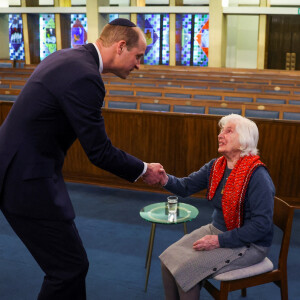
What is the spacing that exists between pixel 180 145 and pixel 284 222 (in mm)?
2121

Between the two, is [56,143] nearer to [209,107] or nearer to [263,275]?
[263,275]

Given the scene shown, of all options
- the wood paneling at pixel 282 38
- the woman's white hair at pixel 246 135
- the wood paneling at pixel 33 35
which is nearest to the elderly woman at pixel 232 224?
the woman's white hair at pixel 246 135

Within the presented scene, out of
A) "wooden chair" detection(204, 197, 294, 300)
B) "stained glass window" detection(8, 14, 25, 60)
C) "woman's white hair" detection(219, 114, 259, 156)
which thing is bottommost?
"wooden chair" detection(204, 197, 294, 300)

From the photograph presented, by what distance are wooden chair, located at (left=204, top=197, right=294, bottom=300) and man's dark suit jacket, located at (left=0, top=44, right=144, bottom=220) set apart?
81cm

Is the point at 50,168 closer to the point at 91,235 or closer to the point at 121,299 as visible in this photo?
the point at 121,299

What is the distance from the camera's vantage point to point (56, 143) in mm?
1703

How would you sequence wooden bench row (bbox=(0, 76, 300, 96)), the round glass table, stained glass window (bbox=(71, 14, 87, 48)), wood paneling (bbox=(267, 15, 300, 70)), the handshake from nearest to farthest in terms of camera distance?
1. the handshake
2. the round glass table
3. wooden bench row (bbox=(0, 76, 300, 96))
4. wood paneling (bbox=(267, 15, 300, 70))
5. stained glass window (bbox=(71, 14, 87, 48))

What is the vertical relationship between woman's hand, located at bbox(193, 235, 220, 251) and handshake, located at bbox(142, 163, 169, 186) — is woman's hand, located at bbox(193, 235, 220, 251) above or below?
below

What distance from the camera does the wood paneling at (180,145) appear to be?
387 centimetres

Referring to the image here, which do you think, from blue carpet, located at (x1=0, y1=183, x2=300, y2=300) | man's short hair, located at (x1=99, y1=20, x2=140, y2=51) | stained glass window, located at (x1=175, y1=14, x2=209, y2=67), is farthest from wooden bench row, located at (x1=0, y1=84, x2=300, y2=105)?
stained glass window, located at (x1=175, y1=14, x2=209, y2=67)

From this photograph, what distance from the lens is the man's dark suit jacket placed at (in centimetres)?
163

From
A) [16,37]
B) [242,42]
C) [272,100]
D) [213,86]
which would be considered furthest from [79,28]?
[272,100]

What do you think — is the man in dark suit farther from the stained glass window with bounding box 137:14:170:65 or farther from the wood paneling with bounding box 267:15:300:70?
the wood paneling with bounding box 267:15:300:70

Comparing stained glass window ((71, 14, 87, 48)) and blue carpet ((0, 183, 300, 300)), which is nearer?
blue carpet ((0, 183, 300, 300))
